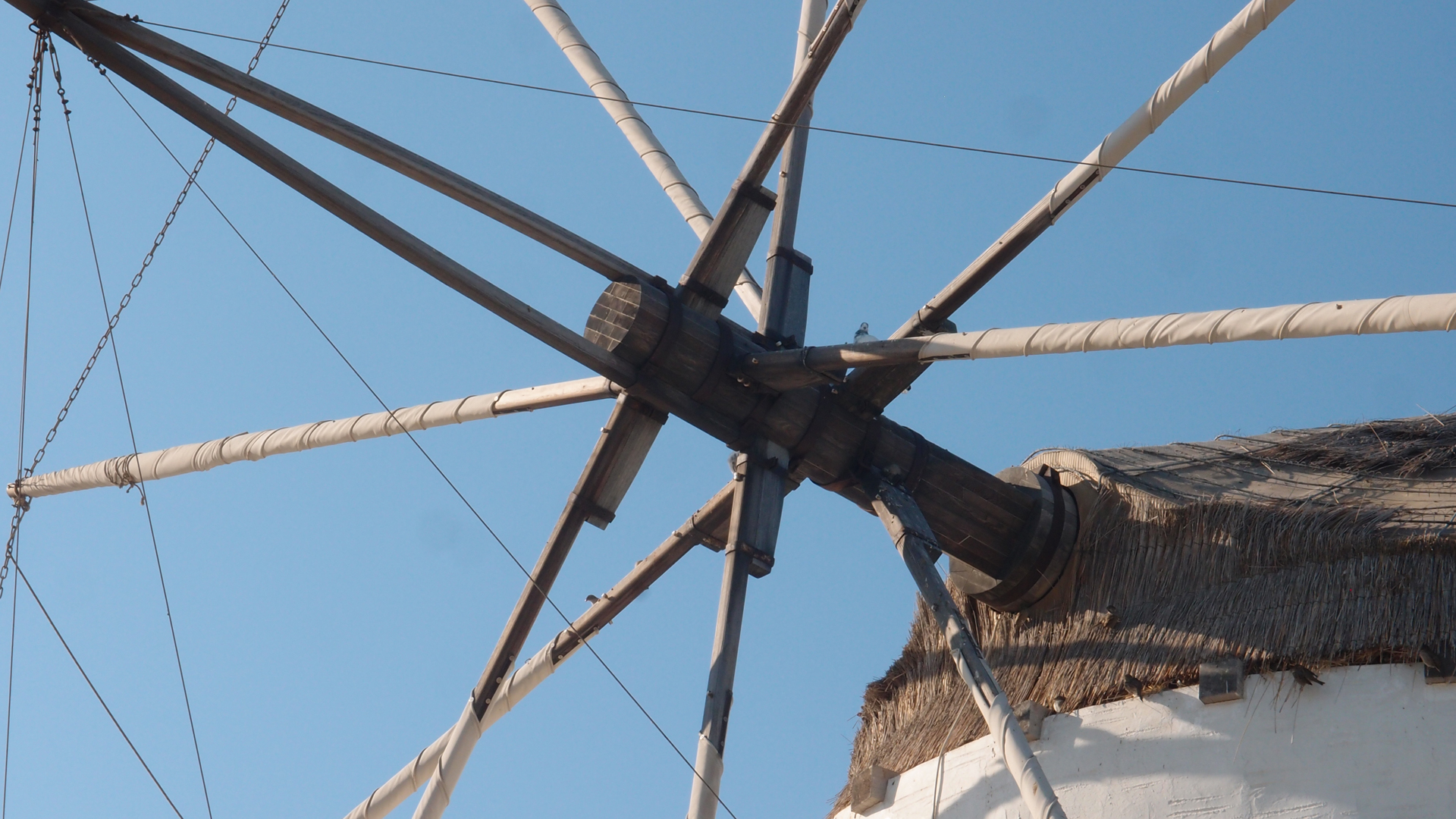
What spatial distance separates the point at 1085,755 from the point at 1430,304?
11.8ft

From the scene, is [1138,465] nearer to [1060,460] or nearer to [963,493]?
[1060,460]

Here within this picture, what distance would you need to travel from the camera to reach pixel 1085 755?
8.48 meters

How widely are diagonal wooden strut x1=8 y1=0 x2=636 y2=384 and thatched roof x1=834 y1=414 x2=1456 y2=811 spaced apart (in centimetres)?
375

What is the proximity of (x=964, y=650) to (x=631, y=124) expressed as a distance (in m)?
4.67

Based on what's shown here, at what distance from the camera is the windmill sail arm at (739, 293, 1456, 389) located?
5907 millimetres

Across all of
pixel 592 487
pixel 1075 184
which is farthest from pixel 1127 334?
pixel 592 487

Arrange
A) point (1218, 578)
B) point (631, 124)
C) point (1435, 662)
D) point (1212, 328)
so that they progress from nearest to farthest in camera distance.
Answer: point (1212, 328) < point (1435, 662) < point (1218, 578) < point (631, 124)

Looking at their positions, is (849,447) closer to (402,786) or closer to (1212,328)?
(1212,328)

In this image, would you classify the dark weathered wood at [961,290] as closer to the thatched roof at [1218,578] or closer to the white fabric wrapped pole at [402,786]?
the thatched roof at [1218,578]

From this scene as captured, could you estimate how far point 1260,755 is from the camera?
7816 mm

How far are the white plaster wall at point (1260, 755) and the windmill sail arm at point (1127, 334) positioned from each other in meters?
2.27

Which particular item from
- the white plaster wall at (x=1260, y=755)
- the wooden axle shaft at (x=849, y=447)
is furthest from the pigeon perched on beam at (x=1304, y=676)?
the wooden axle shaft at (x=849, y=447)

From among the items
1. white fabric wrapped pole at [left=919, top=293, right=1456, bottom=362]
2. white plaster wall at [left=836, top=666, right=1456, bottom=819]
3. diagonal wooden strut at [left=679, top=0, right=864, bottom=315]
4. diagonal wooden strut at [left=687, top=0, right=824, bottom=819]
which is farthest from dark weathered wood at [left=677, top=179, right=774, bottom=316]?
white plaster wall at [left=836, top=666, right=1456, bottom=819]

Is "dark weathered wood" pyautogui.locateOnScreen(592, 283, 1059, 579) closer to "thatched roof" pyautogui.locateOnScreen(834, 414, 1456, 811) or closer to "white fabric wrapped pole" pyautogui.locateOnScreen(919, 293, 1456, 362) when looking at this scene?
"thatched roof" pyautogui.locateOnScreen(834, 414, 1456, 811)
